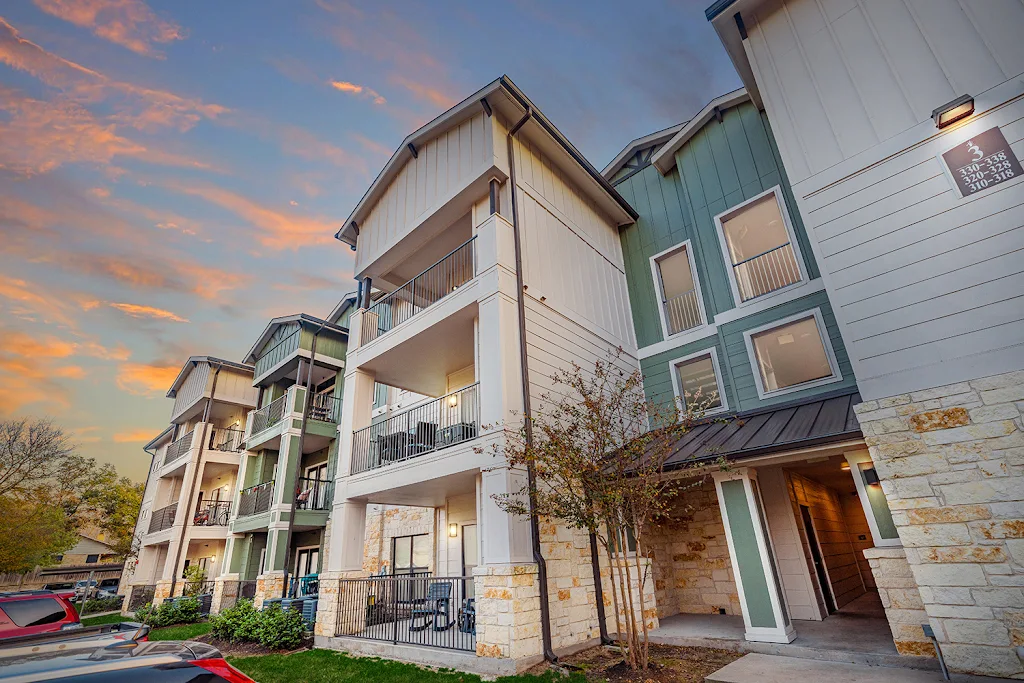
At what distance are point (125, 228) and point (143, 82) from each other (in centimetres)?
745

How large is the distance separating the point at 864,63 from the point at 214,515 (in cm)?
2783

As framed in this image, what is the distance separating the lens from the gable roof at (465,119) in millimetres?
10516

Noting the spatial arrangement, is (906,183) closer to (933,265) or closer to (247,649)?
(933,265)

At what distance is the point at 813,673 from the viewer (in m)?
5.98

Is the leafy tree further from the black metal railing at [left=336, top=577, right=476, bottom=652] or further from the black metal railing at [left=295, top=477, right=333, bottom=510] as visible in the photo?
the black metal railing at [left=295, top=477, right=333, bottom=510]

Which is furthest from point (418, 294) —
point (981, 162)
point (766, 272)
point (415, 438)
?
point (981, 162)

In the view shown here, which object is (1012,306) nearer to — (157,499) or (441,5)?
(441,5)

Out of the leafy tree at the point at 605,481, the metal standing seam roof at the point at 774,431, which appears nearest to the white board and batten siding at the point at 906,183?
the metal standing seam roof at the point at 774,431

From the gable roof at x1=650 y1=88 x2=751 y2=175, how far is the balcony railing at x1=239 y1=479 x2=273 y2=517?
17737 millimetres

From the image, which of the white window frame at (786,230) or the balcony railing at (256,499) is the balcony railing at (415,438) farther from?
the balcony railing at (256,499)

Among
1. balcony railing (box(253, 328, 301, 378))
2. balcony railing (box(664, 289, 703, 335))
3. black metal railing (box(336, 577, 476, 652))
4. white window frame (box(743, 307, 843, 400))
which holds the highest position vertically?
balcony railing (box(253, 328, 301, 378))

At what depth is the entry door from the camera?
1038cm

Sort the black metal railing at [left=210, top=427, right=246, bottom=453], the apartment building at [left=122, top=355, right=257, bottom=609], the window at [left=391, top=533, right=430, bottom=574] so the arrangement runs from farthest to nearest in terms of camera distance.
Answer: the black metal railing at [left=210, top=427, right=246, bottom=453]
the apartment building at [left=122, top=355, right=257, bottom=609]
the window at [left=391, top=533, right=430, bottom=574]

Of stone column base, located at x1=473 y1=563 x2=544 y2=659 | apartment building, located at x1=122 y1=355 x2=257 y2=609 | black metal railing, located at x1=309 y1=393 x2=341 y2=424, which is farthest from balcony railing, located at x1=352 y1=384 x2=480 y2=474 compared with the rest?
apartment building, located at x1=122 y1=355 x2=257 y2=609
